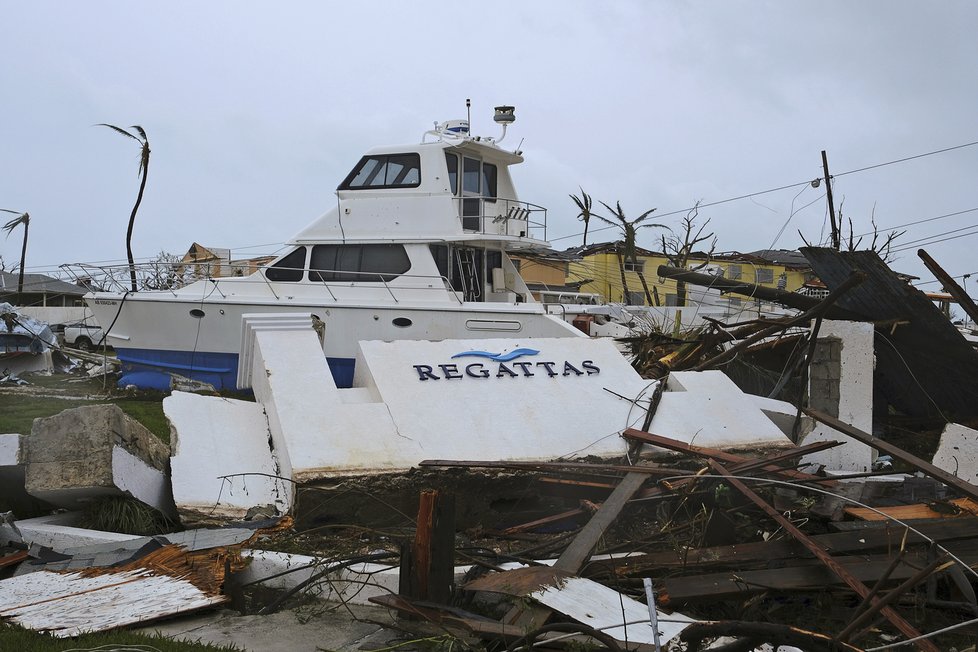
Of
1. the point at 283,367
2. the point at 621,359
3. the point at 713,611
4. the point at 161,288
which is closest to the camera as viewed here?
the point at 713,611

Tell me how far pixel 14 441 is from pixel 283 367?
209 cm

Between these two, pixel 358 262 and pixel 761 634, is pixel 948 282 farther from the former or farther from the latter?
pixel 358 262

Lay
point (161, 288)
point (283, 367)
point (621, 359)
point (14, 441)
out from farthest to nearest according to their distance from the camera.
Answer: point (161, 288), point (621, 359), point (283, 367), point (14, 441)

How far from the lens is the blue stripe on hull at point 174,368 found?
15445mm

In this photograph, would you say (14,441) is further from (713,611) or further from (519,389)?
(713,611)

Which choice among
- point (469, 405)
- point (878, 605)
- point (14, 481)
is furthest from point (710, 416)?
point (14, 481)

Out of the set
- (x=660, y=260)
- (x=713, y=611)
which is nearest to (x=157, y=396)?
(x=713, y=611)

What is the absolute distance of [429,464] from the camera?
21.0 ft

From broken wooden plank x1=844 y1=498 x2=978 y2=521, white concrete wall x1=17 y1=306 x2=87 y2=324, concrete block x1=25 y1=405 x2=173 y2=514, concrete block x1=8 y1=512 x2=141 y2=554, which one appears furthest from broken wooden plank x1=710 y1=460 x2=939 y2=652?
white concrete wall x1=17 y1=306 x2=87 y2=324

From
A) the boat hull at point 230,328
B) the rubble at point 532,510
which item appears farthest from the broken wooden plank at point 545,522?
the boat hull at point 230,328

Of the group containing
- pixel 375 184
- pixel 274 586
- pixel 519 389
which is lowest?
pixel 274 586

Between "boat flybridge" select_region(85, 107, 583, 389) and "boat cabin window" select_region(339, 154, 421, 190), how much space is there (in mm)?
18

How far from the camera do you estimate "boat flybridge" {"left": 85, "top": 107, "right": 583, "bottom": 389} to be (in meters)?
14.6

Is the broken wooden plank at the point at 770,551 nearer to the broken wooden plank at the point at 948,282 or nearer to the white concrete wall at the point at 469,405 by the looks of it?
the white concrete wall at the point at 469,405
